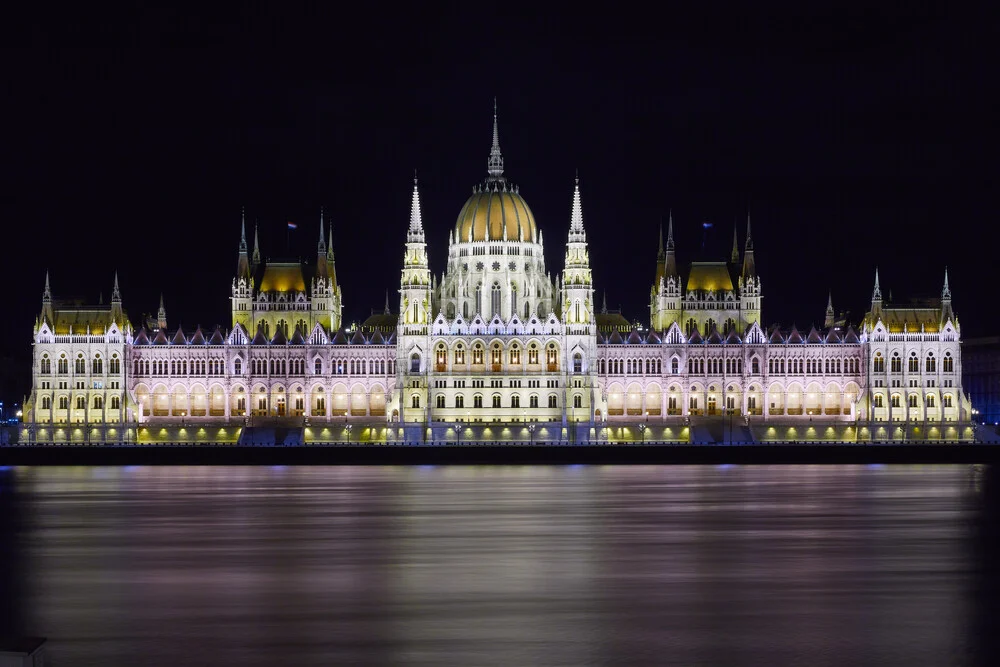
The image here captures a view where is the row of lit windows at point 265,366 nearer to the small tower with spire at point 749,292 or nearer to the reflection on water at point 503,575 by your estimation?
the small tower with spire at point 749,292

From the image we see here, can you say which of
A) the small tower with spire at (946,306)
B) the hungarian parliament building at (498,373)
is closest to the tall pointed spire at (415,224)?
the hungarian parliament building at (498,373)

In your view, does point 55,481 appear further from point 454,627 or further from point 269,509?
point 454,627

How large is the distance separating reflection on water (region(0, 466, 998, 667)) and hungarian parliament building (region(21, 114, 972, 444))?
43.9 meters

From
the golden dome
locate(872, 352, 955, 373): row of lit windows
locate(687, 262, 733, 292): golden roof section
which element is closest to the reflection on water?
locate(872, 352, 955, 373): row of lit windows

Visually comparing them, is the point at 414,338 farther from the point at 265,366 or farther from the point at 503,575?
the point at 503,575

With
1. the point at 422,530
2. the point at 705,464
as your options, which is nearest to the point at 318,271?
the point at 705,464

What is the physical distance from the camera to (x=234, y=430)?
124 meters

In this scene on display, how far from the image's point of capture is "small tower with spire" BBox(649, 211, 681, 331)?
137750mm

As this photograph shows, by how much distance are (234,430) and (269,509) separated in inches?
2283

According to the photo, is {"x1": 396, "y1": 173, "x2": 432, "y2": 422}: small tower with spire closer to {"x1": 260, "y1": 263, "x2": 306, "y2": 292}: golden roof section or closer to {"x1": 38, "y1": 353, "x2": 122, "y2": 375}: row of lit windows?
{"x1": 260, "y1": 263, "x2": 306, "y2": 292}: golden roof section

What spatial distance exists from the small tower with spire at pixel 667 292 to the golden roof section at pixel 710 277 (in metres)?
1.39

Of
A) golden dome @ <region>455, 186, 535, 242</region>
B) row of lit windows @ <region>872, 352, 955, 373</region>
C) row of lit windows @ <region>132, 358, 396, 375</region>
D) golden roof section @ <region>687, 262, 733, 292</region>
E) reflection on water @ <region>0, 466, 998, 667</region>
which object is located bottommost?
reflection on water @ <region>0, 466, 998, 667</region>

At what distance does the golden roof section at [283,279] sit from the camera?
140 meters

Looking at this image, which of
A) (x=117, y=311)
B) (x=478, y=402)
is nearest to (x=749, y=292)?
(x=478, y=402)
